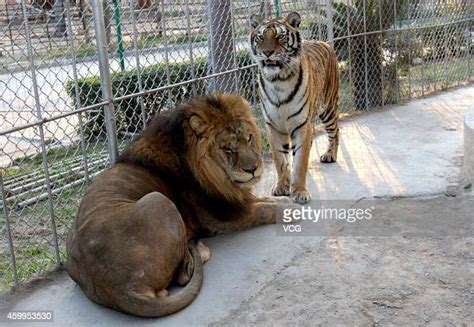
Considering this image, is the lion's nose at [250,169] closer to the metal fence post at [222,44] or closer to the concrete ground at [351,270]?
the concrete ground at [351,270]

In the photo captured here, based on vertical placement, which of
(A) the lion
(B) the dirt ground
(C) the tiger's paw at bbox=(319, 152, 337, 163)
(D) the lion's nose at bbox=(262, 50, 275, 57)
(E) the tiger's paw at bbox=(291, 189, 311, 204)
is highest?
(D) the lion's nose at bbox=(262, 50, 275, 57)

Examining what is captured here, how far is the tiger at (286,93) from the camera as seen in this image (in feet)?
17.7

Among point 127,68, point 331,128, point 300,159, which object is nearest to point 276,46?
point 300,159

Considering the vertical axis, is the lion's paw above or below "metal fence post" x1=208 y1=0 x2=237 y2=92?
below

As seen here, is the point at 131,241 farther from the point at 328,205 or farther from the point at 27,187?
the point at 27,187

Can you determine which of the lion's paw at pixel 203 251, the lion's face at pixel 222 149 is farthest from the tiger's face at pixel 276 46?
the lion's paw at pixel 203 251

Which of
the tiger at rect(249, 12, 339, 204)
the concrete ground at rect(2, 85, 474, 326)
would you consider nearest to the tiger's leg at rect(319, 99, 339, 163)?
the concrete ground at rect(2, 85, 474, 326)

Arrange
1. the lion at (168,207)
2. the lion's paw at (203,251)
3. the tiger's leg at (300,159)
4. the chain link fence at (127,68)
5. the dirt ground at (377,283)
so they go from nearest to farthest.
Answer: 1. the dirt ground at (377,283)
2. the lion at (168,207)
3. the lion's paw at (203,251)
4. the chain link fence at (127,68)
5. the tiger's leg at (300,159)

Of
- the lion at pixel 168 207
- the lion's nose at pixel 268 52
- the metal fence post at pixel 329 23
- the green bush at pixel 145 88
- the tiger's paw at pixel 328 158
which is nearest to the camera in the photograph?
the lion at pixel 168 207

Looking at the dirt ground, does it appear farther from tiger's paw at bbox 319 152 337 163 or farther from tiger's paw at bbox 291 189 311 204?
tiger's paw at bbox 319 152 337 163

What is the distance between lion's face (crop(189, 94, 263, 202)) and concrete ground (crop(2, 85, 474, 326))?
1.67 feet

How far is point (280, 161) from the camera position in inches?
228

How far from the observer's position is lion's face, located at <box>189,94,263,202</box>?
4.42m

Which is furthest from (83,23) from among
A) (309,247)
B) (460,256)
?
(460,256)
